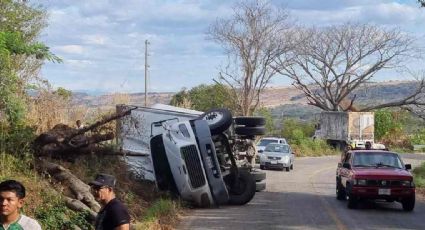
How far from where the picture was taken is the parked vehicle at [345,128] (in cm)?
5866

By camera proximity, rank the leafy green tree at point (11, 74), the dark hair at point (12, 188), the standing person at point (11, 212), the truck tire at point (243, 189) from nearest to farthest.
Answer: the standing person at point (11, 212)
the dark hair at point (12, 188)
the leafy green tree at point (11, 74)
the truck tire at point (243, 189)

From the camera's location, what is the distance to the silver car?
36916 mm

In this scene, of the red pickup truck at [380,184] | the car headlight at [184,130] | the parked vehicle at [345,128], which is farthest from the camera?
the parked vehicle at [345,128]

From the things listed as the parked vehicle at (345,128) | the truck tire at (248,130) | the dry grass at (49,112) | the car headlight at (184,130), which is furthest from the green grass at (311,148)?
the dry grass at (49,112)

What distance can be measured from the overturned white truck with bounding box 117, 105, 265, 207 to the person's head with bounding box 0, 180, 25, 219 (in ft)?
35.7

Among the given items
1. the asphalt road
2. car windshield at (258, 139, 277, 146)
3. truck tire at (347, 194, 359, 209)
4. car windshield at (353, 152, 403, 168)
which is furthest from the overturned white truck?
car windshield at (258, 139, 277, 146)

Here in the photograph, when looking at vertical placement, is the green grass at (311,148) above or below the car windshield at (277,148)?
below

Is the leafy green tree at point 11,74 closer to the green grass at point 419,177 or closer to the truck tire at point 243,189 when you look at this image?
the truck tire at point 243,189

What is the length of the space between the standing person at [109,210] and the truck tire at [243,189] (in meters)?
12.3

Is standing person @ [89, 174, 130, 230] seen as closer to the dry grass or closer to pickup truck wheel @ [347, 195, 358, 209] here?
the dry grass

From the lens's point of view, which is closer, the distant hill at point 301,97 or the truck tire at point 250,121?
the truck tire at point 250,121

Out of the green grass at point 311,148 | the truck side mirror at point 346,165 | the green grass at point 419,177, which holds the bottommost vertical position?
the green grass at point 311,148

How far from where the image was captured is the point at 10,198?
5.67 metres

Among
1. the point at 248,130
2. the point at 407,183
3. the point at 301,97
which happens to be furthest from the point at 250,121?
the point at 301,97
